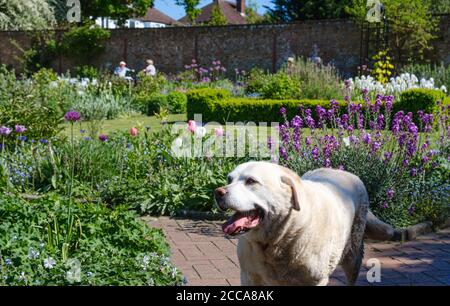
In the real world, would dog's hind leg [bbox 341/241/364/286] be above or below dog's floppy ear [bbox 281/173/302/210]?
below

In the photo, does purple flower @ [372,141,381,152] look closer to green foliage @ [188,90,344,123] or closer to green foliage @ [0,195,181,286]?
green foliage @ [0,195,181,286]

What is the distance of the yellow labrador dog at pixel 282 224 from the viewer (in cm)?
262

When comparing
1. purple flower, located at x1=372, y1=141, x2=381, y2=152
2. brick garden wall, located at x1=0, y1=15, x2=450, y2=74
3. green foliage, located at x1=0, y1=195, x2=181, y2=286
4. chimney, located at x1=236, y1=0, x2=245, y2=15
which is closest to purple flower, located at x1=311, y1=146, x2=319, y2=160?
purple flower, located at x1=372, y1=141, x2=381, y2=152

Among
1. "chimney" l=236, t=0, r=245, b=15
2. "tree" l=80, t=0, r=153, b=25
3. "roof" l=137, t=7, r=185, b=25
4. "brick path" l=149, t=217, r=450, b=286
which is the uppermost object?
"chimney" l=236, t=0, r=245, b=15

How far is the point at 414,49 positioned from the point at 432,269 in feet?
60.9

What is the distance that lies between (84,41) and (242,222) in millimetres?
26402

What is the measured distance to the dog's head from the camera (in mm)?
2598

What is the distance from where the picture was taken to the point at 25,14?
93.1 feet

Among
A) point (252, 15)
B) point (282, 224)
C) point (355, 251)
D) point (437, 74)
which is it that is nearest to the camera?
point (282, 224)

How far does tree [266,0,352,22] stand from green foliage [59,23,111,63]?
9.03 metres

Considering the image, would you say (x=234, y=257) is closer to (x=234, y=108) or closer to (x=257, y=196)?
(x=257, y=196)

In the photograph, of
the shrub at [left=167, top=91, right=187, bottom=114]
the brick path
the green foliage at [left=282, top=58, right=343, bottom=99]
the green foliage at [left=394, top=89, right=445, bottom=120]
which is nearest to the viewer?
the brick path

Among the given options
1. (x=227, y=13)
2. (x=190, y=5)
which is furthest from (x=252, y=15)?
(x=190, y=5)
